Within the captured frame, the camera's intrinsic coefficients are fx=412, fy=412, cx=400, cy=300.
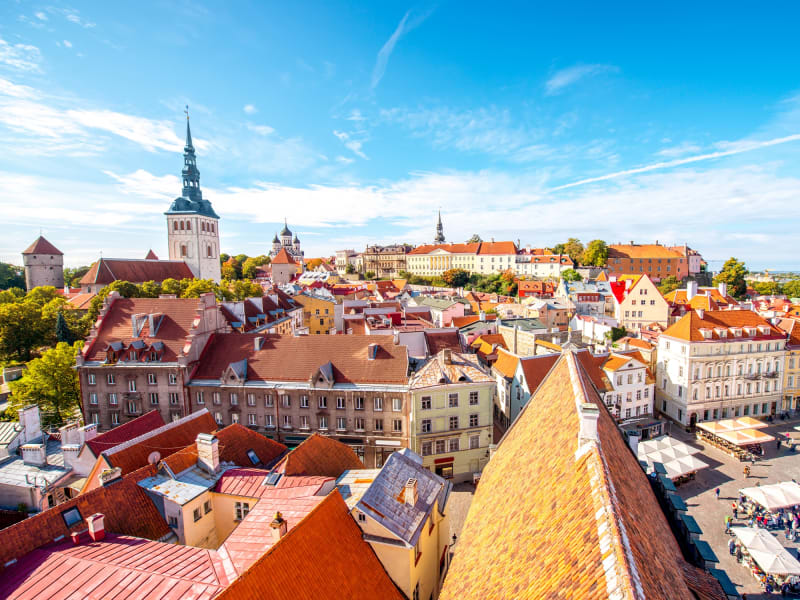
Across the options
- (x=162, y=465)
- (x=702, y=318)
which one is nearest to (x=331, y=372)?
(x=162, y=465)

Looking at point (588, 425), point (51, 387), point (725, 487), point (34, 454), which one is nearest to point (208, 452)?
point (34, 454)

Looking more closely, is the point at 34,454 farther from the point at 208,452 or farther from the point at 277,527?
the point at 277,527

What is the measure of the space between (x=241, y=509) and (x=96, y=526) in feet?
15.6

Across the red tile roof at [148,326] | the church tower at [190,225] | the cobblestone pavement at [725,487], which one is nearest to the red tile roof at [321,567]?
the cobblestone pavement at [725,487]

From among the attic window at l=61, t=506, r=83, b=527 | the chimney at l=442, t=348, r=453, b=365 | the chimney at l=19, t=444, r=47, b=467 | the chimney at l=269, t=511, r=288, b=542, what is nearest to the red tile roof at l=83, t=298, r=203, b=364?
the chimney at l=19, t=444, r=47, b=467

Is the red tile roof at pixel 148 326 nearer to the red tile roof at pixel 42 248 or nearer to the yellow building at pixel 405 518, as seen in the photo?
the yellow building at pixel 405 518

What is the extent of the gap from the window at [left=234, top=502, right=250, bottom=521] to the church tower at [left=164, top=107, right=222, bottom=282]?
91750mm

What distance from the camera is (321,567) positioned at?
11.4 m

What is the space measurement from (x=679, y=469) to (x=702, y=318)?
63.7 ft

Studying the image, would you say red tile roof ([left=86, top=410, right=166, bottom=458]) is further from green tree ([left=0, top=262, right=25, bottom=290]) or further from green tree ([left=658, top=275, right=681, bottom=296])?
green tree ([left=0, top=262, right=25, bottom=290])

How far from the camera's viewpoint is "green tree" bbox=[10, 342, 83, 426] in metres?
33.8

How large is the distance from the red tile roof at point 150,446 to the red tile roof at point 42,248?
92.9m

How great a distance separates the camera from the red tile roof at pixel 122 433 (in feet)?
66.6

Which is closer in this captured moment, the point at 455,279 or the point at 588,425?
the point at 588,425
